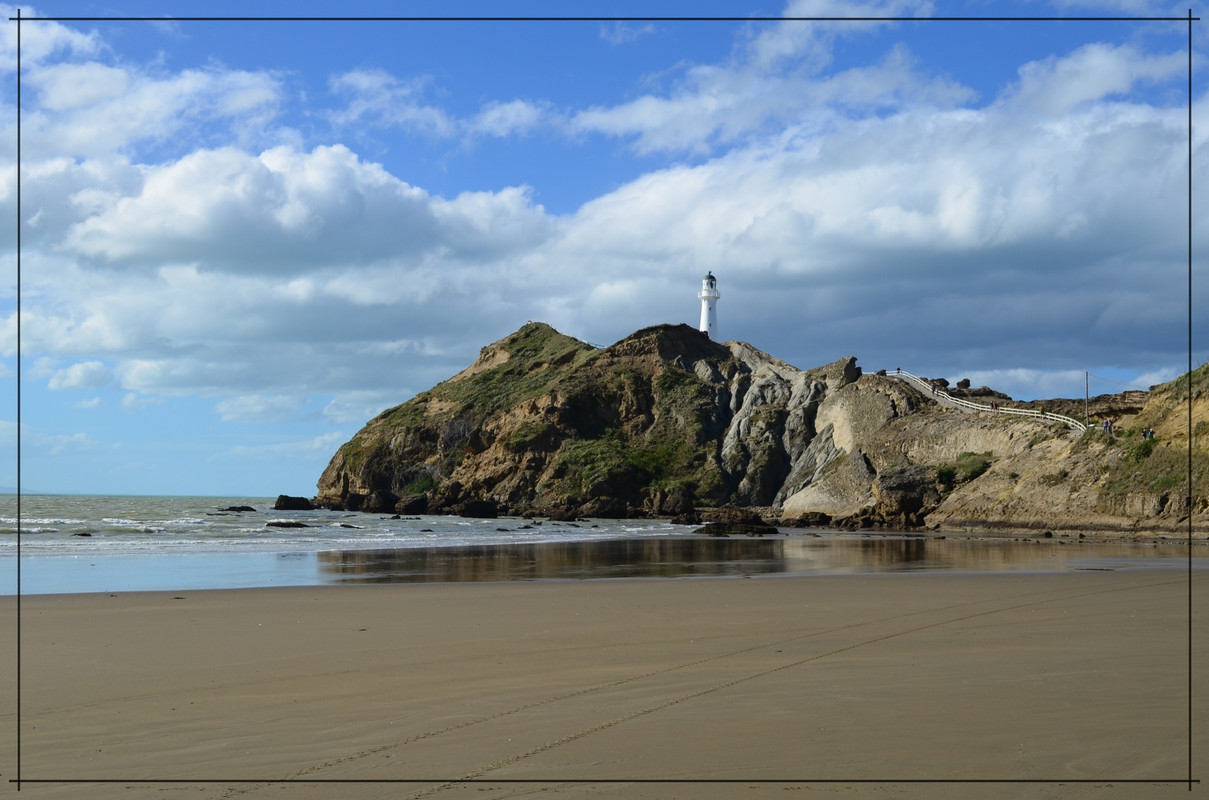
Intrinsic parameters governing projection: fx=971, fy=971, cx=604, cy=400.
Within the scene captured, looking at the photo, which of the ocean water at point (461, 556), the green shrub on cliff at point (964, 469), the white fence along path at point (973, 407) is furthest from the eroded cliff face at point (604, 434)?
the ocean water at point (461, 556)

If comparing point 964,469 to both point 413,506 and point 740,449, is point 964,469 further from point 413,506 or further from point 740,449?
point 413,506

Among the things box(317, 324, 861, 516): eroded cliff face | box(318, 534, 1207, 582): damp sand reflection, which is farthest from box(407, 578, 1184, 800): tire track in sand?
box(317, 324, 861, 516): eroded cliff face

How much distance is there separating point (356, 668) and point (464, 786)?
13.4 feet

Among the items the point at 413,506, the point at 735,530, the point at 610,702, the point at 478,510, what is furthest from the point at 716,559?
the point at 413,506

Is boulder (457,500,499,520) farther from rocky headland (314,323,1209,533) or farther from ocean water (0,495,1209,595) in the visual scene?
ocean water (0,495,1209,595)

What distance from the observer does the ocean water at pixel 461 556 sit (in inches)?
780

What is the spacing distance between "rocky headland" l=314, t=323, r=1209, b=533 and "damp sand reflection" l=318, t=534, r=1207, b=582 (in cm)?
1035

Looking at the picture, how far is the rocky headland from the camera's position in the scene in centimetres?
4447

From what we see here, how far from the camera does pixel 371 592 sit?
53.2 feet

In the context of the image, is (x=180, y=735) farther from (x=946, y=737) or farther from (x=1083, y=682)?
(x=1083, y=682)

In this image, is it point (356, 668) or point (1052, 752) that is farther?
point (356, 668)

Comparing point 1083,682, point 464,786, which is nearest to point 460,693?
point 464,786

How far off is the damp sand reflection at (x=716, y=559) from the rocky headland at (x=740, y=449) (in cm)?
1035

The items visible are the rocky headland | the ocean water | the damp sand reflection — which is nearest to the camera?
the ocean water
